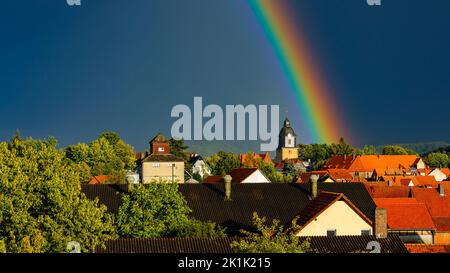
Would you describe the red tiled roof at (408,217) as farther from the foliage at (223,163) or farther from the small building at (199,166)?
the small building at (199,166)

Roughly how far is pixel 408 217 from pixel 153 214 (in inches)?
1041

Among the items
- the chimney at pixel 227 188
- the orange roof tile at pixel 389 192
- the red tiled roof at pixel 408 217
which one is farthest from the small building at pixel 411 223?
the orange roof tile at pixel 389 192

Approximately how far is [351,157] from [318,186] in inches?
5810

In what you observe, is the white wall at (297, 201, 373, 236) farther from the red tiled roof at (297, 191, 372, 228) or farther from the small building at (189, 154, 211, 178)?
the small building at (189, 154, 211, 178)

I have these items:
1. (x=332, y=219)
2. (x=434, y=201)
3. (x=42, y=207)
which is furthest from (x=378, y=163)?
(x=42, y=207)

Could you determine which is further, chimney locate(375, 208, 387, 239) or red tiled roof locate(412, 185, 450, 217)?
red tiled roof locate(412, 185, 450, 217)

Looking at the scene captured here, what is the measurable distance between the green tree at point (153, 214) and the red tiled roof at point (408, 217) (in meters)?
23.3

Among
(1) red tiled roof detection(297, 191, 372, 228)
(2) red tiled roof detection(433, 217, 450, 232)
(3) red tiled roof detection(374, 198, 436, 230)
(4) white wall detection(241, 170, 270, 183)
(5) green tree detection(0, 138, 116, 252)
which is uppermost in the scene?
(5) green tree detection(0, 138, 116, 252)

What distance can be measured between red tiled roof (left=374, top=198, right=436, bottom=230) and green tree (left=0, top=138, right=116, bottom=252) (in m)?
33.1

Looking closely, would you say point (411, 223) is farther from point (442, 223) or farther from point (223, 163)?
point (223, 163)

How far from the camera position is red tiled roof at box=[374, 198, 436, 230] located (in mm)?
49463

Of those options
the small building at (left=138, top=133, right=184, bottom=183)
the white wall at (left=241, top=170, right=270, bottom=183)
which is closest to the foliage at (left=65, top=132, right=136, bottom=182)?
the small building at (left=138, top=133, right=184, bottom=183)

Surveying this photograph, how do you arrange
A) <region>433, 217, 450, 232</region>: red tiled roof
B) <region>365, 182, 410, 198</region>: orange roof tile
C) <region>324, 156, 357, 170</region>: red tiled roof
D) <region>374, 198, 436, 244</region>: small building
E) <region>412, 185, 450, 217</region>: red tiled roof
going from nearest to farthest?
<region>374, 198, 436, 244</region>: small building < <region>433, 217, 450, 232</region>: red tiled roof < <region>412, 185, 450, 217</region>: red tiled roof < <region>365, 182, 410, 198</region>: orange roof tile < <region>324, 156, 357, 170</region>: red tiled roof
